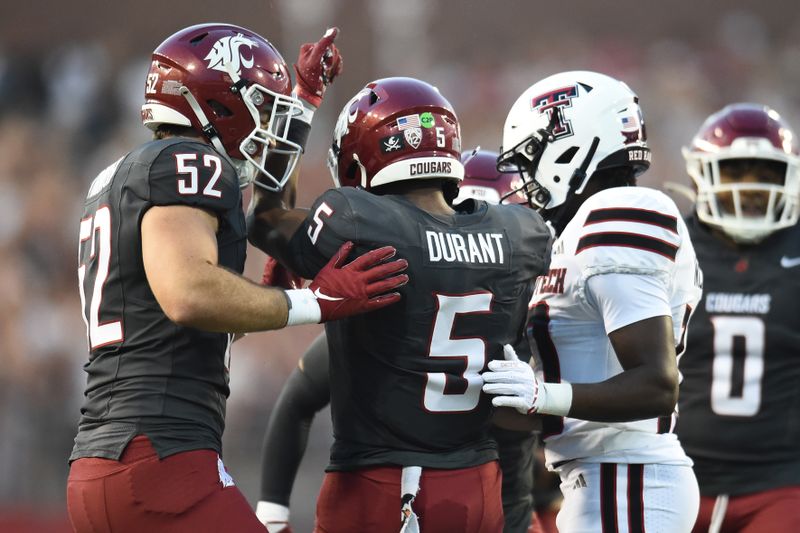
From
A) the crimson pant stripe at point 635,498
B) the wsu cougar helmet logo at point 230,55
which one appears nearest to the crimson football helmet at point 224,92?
the wsu cougar helmet logo at point 230,55

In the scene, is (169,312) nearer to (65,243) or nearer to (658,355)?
(658,355)

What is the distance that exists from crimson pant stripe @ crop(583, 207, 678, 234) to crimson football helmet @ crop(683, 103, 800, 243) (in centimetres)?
142

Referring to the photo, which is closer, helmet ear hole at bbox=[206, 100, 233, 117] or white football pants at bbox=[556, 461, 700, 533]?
white football pants at bbox=[556, 461, 700, 533]

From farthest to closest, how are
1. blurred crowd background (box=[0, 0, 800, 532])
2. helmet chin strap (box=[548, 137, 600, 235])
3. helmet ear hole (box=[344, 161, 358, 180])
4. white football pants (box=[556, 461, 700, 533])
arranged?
blurred crowd background (box=[0, 0, 800, 532]) < helmet chin strap (box=[548, 137, 600, 235]) < helmet ear hole (box=[344, 161, 358, 180]) < white football pants (box=[556, 461, 700, 533])

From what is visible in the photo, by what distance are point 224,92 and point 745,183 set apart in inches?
87.5

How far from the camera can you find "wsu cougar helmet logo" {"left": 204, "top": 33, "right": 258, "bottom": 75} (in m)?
2.91

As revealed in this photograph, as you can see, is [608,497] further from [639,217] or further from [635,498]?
[639,217]

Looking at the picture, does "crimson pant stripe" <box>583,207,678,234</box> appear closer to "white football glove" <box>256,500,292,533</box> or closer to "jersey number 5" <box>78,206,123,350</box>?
"jersey number 5" <box>78,206,123,350</box>

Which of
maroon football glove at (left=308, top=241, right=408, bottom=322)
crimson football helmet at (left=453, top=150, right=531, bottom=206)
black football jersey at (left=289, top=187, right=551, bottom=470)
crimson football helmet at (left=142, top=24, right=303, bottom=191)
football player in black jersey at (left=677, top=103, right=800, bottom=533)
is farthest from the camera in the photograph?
crimson football helmet at (left=453, top=150, right=531, bottom=206)

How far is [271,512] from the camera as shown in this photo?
3643mm

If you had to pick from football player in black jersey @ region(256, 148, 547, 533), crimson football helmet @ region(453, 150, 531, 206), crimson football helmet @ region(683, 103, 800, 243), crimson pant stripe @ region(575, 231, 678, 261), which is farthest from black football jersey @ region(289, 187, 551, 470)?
crimson football helmet @ region(683, 103, 800, 243)

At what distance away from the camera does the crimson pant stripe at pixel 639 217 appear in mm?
2750

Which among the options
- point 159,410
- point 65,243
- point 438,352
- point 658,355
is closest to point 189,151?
point 159,410

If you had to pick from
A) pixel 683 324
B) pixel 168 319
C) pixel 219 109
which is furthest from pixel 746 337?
pixel 168 319
